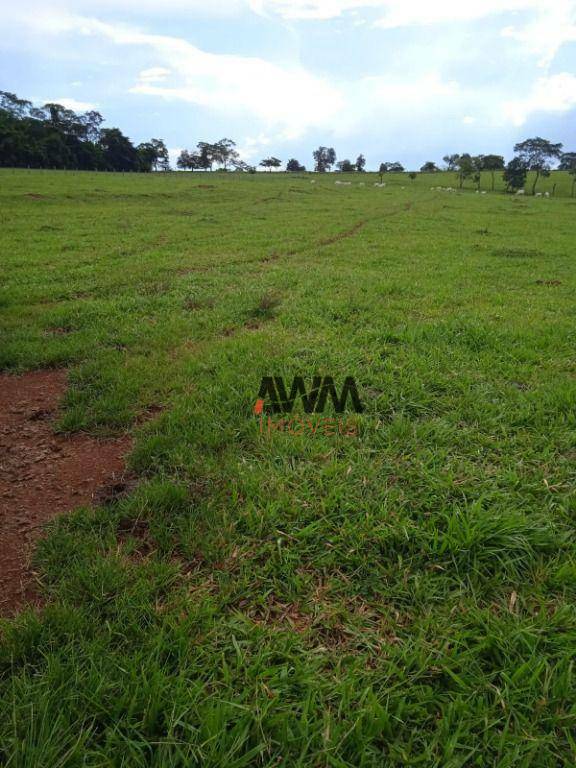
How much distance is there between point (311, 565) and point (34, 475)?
2.27 metres

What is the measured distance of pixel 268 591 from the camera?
7.54 ft

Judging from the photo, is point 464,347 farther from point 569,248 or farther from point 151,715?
point 569,248

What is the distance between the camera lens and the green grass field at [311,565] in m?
1.69

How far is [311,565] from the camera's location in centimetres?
246

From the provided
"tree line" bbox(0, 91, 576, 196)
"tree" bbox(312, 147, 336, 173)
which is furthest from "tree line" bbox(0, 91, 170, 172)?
"tree" bbox(312, 147, 336, 173)

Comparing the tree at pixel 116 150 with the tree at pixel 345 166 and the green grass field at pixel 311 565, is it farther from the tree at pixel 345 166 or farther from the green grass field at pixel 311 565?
the green grass field at pixel 311 565

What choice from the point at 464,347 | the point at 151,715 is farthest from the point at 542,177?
the point at 151,715

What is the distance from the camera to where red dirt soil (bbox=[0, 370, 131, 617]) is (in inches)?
95.1

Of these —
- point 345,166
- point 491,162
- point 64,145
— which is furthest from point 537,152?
point 64,145

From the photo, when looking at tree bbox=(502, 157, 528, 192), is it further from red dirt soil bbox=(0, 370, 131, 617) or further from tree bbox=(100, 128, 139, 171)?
red dirt soil bbox=(0, 370, 131, 617)

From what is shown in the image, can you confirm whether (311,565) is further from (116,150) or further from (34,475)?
(116,150)

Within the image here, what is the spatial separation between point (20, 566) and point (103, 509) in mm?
538

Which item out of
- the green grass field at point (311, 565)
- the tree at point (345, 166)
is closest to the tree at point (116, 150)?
the tree at point (345, 166)

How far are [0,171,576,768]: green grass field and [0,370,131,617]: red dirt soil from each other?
154 millimetres
